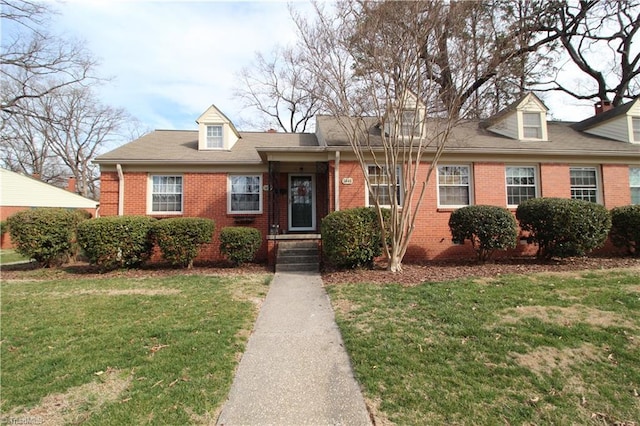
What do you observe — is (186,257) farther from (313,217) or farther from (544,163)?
(544,163)

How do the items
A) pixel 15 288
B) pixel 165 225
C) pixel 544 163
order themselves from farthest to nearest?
pixel 544 163 < pixel 165 225 < pixel 15 288

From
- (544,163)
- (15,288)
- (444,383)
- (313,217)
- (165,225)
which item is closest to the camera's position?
(444,383)

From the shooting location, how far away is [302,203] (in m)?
11.5

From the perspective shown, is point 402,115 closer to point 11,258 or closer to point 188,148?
point 188,148

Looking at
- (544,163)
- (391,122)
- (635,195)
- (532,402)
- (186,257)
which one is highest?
(391,122)

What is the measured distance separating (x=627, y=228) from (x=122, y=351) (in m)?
12.4

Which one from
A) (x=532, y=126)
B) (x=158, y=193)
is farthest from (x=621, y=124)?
(x=158, y=193)

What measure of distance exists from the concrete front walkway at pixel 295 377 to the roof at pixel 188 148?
624 cm

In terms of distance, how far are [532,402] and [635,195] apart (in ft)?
41.7

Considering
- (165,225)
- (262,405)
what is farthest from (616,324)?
(165,225)

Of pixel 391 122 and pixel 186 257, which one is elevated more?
pixel 391 122

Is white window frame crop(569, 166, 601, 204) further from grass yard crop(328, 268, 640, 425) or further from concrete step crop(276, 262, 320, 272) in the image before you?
concrete step crop(276, 262, 320, 272)

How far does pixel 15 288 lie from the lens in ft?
22.4

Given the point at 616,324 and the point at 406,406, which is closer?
the point at 406,406
